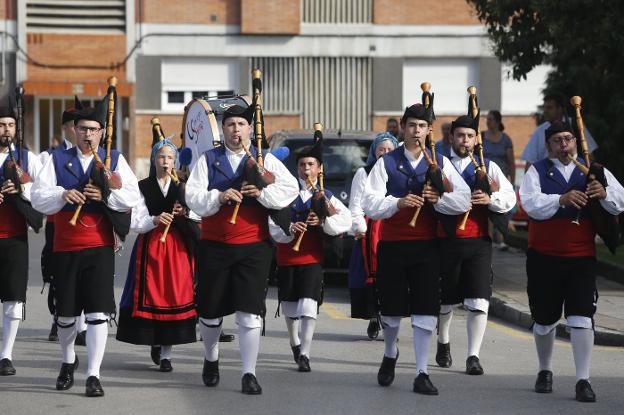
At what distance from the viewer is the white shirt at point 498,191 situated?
35.6ft

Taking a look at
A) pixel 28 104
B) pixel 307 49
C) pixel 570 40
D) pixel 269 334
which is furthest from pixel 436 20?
pixel 269 334

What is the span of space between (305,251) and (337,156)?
5.97 m

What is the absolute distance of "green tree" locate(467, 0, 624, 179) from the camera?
653 inches

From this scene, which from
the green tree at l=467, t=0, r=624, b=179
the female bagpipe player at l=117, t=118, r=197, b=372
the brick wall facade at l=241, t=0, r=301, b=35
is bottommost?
the female bagpipe player at l=117, t=118, r=197, b=372

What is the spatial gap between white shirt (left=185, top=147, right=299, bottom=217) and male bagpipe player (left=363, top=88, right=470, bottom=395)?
580mm

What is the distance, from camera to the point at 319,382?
10383mm

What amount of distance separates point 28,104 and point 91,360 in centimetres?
2862

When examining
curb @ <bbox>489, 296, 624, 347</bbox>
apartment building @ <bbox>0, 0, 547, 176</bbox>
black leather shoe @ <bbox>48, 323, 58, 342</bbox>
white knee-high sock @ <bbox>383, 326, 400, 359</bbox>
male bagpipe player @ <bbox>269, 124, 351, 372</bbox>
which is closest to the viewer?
white knee-high sock @ <bbox>383, 326, 400, 359</bbox>

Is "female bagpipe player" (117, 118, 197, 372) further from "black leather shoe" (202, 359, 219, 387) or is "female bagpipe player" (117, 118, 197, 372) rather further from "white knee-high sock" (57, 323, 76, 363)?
"white knee-high sock" (57, 323, 76, 363)

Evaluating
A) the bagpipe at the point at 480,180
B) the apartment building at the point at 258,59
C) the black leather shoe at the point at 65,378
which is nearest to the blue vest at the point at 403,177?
the bagpipe at the point at 480,180

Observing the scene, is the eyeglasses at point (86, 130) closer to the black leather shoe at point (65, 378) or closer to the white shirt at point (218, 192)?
the white shirt at point (218, 192)

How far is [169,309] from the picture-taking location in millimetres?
10750

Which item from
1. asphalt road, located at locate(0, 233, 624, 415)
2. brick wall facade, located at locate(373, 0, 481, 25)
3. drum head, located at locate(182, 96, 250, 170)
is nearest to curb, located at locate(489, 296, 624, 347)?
asphalt road, located at locate(0, 233, 624, 415)

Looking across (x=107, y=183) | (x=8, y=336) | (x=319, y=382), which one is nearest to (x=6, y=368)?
(x=8, y=336)
